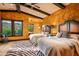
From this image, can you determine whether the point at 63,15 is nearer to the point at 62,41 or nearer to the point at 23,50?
the point at 62,41

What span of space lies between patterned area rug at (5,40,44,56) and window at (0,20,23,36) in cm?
23

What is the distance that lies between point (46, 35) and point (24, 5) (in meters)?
0.82

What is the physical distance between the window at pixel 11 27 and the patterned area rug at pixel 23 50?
23 centimetres

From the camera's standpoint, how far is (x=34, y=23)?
2.75 metres

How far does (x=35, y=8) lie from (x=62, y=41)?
0.92 metres

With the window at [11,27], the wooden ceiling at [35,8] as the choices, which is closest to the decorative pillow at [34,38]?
the window at [11,27]

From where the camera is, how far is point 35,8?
2699 millimetres

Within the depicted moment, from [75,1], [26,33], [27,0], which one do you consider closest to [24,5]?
[27,0]

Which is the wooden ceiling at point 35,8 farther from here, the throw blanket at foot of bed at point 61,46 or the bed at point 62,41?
the throw blanket at foot of bed at point 61,46

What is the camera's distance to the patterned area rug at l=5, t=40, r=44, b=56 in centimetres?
263

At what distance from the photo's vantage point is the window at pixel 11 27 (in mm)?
2645

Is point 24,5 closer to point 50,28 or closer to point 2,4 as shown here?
point 2,4

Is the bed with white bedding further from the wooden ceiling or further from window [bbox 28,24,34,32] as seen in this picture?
the wooden ceiling

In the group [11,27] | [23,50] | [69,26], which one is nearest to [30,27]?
[11,27]
